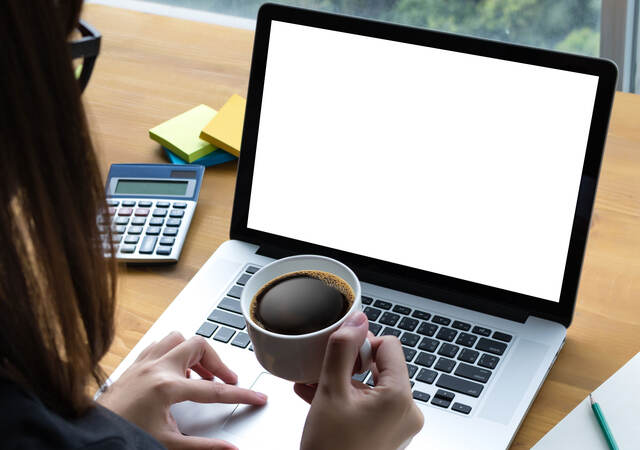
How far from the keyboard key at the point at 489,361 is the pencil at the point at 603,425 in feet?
0.30

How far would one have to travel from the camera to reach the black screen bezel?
674mm

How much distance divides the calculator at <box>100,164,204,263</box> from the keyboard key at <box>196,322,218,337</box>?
0.14 m

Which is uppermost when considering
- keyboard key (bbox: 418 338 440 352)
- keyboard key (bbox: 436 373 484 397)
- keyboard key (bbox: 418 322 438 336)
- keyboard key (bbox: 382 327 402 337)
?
keyboard key (bbox: 418 322 438 336)

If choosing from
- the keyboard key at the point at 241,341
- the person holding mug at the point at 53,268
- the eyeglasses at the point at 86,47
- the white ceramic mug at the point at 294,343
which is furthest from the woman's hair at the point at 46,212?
the eyeglasses at the point at 86,47

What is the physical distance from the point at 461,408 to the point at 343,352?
192 millimetres

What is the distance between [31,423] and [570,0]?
1522 millimetres

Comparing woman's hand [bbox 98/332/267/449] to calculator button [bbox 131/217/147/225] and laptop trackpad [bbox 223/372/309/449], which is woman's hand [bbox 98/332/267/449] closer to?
laptop trackpad [bbox 223/372/309/449]

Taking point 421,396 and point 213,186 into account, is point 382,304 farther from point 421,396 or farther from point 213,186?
point 213,186

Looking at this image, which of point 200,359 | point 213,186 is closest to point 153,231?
point 213,186

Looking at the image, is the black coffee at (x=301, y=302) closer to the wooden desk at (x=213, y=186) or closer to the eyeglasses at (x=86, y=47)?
the wooden desk at (x=213, y=186)

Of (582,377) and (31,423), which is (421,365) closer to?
(582,377)

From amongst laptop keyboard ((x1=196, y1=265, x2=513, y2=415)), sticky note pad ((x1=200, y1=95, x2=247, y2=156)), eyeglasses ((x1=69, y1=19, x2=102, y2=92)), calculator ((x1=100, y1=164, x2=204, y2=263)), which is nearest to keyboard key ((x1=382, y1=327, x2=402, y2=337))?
laptop keyboard ((x1=196, y1=265, x2=513, y2=415))

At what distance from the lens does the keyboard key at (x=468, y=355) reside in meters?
0.70

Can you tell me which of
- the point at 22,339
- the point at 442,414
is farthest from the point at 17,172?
the point at 442,414
